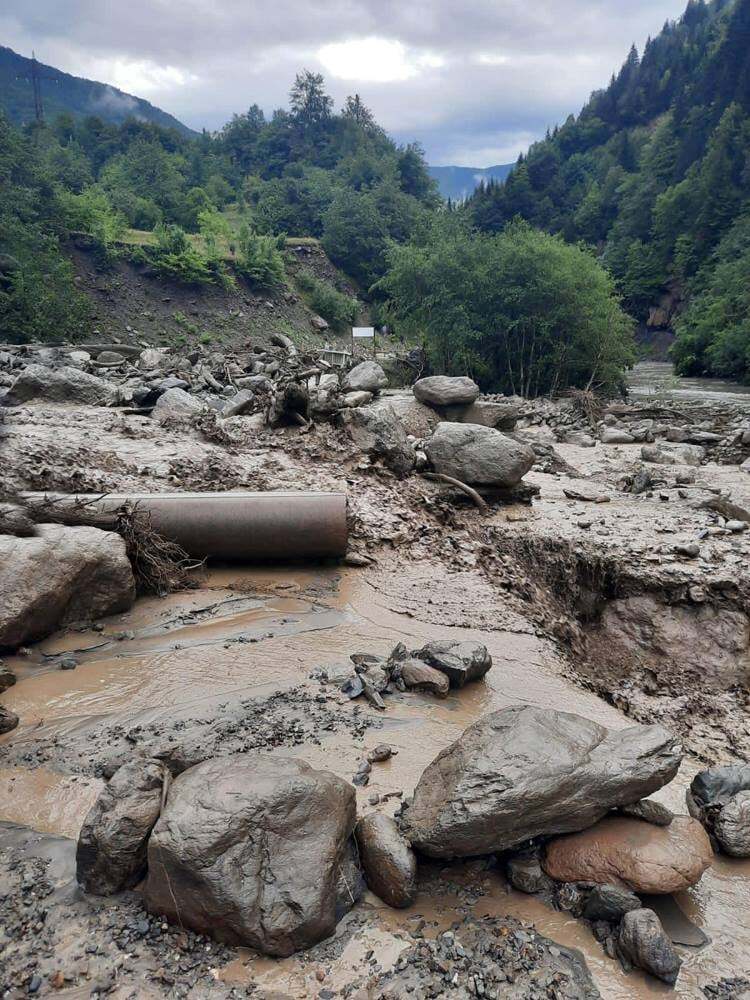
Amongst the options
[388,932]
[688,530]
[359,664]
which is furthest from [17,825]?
[688,530]

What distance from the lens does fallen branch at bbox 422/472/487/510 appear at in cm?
851

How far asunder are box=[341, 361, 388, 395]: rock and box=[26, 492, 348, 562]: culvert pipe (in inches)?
286

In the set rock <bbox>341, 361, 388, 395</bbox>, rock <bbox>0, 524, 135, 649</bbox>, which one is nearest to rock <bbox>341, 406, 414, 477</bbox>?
rock <bbox>341, 361, 388, 395</bbox>

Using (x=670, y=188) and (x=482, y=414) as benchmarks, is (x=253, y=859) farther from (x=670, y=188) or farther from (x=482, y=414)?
(x=670, y=188)

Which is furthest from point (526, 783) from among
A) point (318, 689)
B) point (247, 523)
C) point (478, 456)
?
point (478, 456)

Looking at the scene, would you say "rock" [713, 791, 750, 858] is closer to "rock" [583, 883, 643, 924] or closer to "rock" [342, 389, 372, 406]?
"rock" [583, 883, 643, 924]

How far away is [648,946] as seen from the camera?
2527 mm

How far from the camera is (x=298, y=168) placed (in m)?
71.2

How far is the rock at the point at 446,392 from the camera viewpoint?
13555 mm

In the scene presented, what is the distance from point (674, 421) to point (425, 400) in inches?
351

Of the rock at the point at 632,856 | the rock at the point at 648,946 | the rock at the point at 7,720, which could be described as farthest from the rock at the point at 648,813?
the rock at the point at 7,720

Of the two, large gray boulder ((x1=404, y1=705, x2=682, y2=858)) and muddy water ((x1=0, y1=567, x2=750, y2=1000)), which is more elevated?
large gray boulder ((x1=404, y1=705, x2=682, y2=858))

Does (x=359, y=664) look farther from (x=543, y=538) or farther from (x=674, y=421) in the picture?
(x=674, y=421)

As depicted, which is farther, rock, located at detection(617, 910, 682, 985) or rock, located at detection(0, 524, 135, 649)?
rock, located at detection(0, 524, 135, 649)
